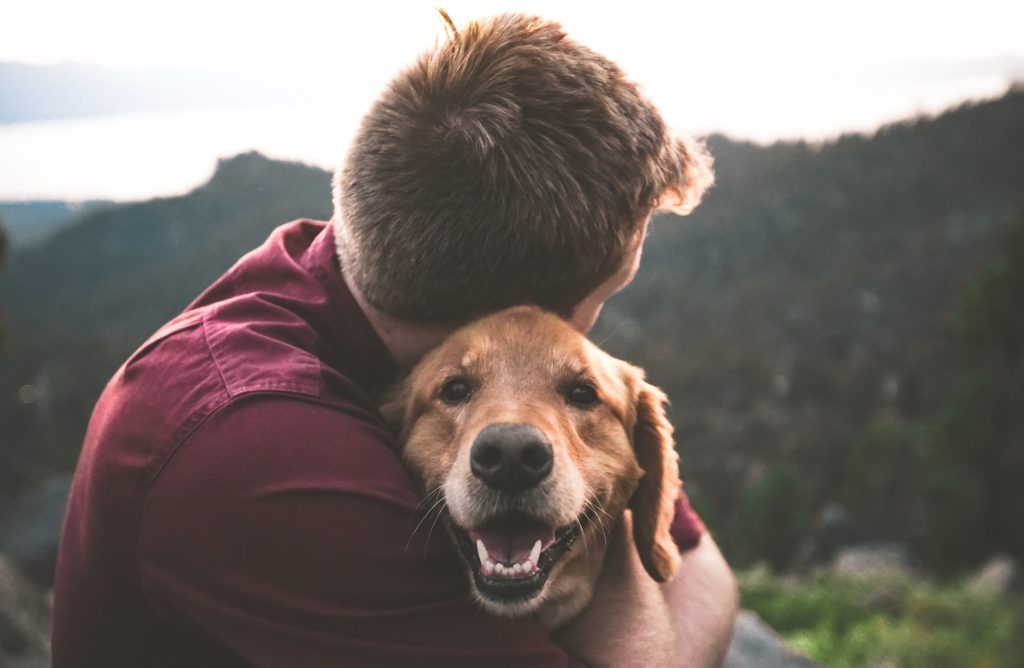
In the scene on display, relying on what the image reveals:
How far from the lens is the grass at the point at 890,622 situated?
931 cm

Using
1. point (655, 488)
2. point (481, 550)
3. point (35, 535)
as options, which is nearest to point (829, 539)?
point (35, 535)

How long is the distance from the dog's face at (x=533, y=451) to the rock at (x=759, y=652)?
2732mm

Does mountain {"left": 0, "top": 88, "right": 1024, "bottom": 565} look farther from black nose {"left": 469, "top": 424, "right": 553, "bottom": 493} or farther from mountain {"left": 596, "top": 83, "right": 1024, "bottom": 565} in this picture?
black nose {"left": 469, "top": 424, "right": 553, "bottom": 493}

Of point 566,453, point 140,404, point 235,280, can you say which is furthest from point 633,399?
point 140,404

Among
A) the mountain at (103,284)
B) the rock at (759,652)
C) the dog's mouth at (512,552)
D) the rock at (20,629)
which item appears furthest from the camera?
the mountain at (103,284)

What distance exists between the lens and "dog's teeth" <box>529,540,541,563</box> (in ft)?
8.38

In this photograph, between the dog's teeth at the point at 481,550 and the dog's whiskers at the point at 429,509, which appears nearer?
the dog's whiskers at the point at 429,509

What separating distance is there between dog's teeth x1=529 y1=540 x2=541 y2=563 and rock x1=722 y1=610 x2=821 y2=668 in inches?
126

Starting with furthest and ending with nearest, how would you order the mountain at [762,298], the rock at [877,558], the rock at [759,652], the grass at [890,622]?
the mountain at [762,298], the rock at [877,558], the grass at [890,622], the rock at [759,652]

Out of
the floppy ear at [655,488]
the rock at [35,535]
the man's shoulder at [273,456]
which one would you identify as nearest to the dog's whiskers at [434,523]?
the man's shoulder at [273,456]

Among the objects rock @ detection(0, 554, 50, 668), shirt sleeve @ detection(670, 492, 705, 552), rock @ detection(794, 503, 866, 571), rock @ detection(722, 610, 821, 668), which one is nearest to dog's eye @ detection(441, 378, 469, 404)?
shirt sleeve @ detection(670, 492, 705, 552)

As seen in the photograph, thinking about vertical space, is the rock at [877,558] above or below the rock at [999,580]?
below

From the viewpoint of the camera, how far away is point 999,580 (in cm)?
1689

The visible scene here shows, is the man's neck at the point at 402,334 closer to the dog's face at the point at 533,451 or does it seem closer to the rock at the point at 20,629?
the dog's face at the point at 533,451
